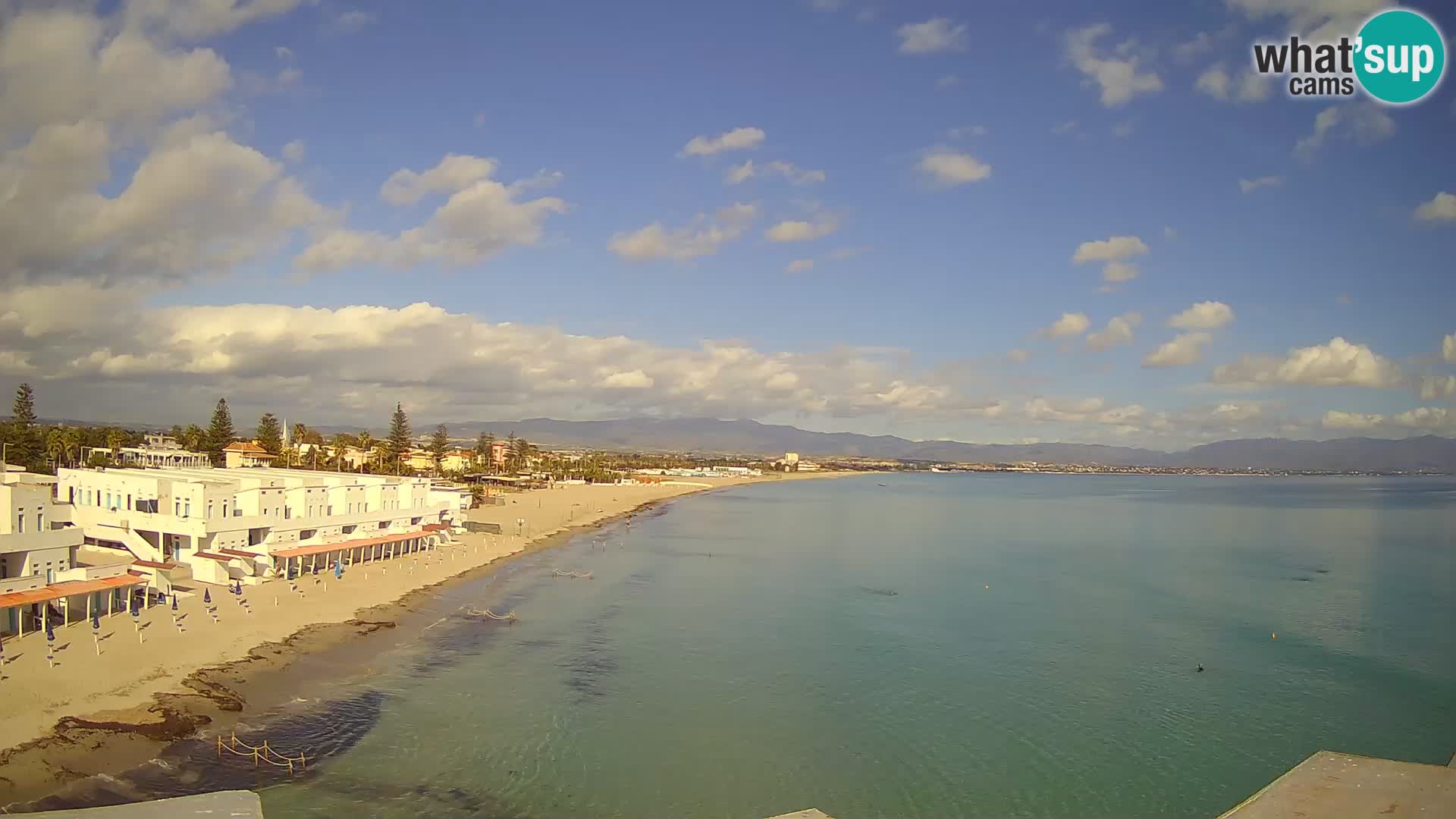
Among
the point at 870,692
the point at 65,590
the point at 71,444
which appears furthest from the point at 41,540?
the point at 71,444

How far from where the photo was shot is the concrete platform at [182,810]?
1091 centimetres

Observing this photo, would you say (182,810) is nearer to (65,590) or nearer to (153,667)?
(153,667)

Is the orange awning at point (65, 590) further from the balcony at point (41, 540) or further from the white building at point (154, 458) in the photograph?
the white building at point (154, 458)

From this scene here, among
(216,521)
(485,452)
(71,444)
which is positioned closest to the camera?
(216,521)

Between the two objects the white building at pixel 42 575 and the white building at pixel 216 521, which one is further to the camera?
the white building at pixel 216 521

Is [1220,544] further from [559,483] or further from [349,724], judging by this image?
[559,483]

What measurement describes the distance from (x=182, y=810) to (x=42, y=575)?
14.9 meters

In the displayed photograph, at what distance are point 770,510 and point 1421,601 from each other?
57360mm

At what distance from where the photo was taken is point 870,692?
2202 centimetres

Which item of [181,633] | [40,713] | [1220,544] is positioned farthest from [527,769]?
[1220,544]

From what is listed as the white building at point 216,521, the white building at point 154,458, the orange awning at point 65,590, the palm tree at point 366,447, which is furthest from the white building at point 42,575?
the palm tree at point 366,447

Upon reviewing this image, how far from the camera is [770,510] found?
287 ft

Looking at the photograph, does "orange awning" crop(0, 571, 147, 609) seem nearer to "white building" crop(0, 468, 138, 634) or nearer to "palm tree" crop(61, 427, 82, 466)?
"white building" crop(0, 468, 138, 634)

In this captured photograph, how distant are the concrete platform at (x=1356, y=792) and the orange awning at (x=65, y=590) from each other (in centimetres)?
2511
